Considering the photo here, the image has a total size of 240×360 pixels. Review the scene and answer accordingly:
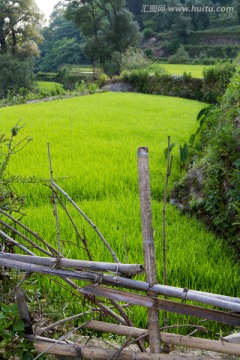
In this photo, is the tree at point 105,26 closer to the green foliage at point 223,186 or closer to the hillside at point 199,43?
the hillside at point 199,43

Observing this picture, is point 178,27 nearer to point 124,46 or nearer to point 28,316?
point 124,46

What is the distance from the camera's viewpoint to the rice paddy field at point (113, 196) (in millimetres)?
2314

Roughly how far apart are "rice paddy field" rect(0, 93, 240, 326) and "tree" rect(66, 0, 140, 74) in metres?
23.3

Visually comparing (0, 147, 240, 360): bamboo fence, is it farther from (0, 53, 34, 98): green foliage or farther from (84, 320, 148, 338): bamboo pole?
(0, 53, 34, 98): green foliage

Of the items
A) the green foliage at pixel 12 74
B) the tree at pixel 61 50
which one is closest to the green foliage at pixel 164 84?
the green foliage at pixel 12 74

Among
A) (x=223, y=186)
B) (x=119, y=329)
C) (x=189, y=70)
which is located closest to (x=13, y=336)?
(x=119, y=329)

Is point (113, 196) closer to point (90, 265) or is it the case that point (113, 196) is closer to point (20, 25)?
point (90, 265)

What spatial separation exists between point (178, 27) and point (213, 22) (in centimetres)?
593

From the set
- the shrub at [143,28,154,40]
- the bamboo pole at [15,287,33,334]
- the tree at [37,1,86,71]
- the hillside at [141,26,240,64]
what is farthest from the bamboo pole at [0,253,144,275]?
the shrub at [143,28,154,40]

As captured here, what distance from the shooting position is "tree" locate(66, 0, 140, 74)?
2988 centimetres

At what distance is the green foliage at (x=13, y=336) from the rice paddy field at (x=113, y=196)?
0.31 m

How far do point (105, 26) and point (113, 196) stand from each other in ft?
95.1

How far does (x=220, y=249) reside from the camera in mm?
2668

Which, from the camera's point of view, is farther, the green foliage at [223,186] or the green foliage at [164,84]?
the green foliage at [164,84]
